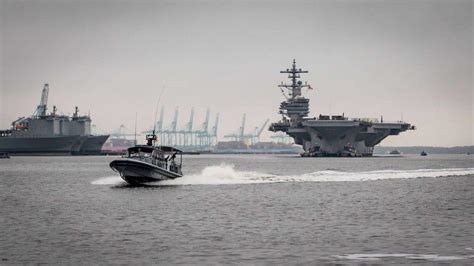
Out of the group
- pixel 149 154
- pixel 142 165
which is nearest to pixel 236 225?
pixel 142 165

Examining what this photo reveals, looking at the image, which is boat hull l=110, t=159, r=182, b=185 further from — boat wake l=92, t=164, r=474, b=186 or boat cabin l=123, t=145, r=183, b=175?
boat wake l=92, t=164, r=474, b=186

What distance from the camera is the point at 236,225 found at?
46125 millimetres

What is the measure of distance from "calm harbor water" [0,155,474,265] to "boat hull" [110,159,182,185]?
3.17ft

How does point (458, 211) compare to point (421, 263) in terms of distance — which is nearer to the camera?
point (421, 263)

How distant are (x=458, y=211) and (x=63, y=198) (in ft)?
111

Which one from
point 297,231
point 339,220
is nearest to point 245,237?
point 297,231

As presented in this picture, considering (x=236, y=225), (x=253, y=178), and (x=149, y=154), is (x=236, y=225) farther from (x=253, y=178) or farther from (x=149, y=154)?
(x=253, y=178)

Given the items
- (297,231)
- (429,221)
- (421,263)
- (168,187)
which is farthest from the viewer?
(168,187)

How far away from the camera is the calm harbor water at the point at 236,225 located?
34625mm

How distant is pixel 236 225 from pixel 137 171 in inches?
1169

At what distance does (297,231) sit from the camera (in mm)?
43031

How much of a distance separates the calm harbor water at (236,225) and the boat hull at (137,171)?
3.17 feet

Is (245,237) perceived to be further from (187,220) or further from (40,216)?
(40,216)

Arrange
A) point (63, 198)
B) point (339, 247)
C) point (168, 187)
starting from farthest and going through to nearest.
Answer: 1. point (168, 187)
2. point (63, 198)
3. point (339, 247)
